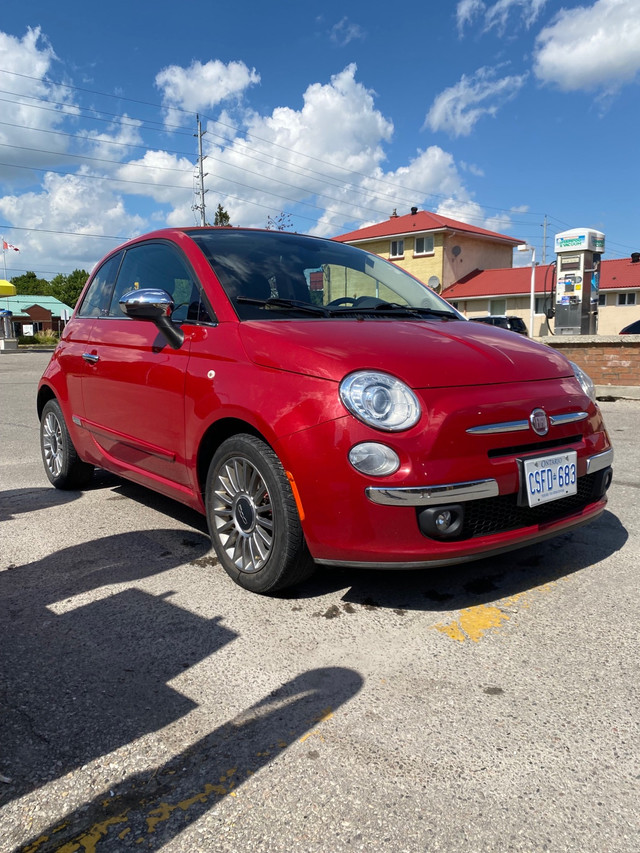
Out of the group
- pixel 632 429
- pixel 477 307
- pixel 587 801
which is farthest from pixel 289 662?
pixel 477 307

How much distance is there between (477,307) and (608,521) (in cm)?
3777

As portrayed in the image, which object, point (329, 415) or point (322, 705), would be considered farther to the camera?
point (329, 415)

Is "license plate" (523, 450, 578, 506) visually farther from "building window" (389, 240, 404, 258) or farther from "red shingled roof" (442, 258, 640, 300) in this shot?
"building window" (389, 240, 404, 258)

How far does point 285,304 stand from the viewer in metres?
3.32

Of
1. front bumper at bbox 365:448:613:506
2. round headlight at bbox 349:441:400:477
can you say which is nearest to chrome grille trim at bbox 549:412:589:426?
front bumper at bbox 365:448:613:506

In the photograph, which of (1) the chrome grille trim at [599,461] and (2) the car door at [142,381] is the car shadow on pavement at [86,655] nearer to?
(2) the car door at [142,381]

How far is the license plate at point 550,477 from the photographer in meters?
2.69

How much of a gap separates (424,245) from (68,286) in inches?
3360

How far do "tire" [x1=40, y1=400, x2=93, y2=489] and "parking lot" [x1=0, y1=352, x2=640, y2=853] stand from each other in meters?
1.36

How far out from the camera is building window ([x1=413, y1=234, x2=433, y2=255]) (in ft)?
130

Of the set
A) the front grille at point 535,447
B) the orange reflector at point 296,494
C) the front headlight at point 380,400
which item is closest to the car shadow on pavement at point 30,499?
the orange reflector at point 296,494

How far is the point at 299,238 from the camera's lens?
409cm

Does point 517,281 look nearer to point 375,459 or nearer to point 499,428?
point 499,428

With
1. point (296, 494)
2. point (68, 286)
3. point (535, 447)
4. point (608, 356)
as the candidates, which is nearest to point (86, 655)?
point (296, 494)
